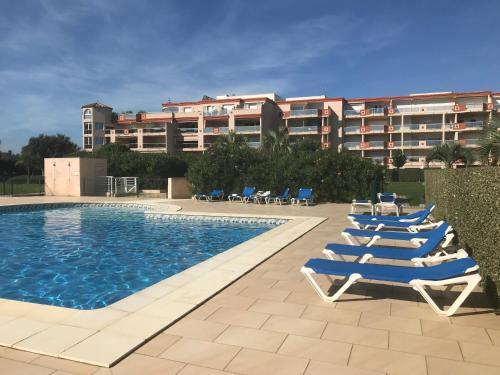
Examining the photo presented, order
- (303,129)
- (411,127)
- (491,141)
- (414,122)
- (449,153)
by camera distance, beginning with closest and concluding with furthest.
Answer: (491,141) → (449,153) → (411,127) → (414,122) → (303,129)

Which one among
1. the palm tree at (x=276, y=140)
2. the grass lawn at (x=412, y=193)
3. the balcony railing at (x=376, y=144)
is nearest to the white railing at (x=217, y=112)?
the palm tree at (x=276, y=140)

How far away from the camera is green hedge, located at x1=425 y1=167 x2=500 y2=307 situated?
15.1ft

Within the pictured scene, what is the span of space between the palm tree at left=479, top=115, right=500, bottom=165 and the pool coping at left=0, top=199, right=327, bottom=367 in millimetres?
6289

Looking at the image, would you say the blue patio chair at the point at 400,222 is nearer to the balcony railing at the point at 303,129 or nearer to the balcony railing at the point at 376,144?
the balcony railing at the point at 376,144

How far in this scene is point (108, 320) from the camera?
4426 mm

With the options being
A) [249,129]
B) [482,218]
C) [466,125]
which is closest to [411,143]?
[466,125]

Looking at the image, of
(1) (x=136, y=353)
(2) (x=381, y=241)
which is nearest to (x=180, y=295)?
(1) (x=136, y=353)

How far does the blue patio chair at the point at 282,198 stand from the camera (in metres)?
19.8

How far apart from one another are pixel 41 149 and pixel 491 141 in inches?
2389

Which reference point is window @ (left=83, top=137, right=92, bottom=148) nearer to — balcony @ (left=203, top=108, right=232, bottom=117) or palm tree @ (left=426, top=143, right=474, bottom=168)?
balcony @ (left=203, top=108, right=232, bottom=117)

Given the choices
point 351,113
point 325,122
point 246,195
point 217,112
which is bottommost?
point 246,195

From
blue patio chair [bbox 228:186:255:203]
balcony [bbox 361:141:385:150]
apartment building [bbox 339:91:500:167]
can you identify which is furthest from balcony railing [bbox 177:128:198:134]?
blue patio chair [bbox 228:186:255:203]

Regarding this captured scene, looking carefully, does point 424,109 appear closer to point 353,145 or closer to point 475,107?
point 475,107

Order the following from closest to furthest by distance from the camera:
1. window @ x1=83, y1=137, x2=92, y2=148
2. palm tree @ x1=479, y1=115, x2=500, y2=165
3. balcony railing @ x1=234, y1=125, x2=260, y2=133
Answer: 1. palm tree @ x1=479, y1=115, x2=500, y2=165
2. balcony railing @ x1=234, y1=125, x2=260, y2=133
3. window @ x1=83, y1=137, x2=92, y2=148
